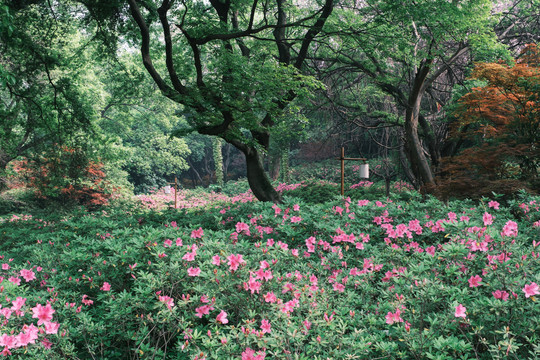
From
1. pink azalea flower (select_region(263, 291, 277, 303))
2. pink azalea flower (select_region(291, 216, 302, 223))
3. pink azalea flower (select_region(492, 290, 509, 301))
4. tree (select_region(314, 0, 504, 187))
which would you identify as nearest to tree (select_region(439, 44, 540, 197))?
tree (select_region(314, 0, 504, 187))

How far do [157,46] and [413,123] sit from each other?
20.0 feet

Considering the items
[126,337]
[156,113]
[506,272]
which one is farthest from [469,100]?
[156,113]

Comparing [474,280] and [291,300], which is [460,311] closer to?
[474,280]

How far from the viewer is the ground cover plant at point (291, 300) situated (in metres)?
1.78

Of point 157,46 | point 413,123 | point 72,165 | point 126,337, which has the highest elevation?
point 157,46

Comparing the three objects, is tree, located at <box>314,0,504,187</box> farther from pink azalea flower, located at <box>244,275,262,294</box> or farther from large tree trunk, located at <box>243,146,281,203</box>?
pink azalea flower, located at <box>244,275,262,294</box>

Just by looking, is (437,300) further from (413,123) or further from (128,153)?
(128,153)

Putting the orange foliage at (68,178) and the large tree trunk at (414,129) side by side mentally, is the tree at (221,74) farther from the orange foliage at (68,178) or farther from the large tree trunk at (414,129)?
the orange foliage at (68,178)

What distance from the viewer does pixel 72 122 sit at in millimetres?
8312

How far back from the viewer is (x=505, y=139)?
21.2ft

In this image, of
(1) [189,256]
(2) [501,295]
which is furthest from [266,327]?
(2) [501,295]

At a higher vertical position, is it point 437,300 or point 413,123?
point 413,123

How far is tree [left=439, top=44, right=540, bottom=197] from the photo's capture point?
5.69m

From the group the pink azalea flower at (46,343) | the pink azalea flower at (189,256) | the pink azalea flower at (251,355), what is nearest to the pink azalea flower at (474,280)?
the pink azalea flower at (251,355)
